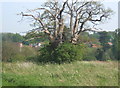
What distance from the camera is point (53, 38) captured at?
15.2 meters

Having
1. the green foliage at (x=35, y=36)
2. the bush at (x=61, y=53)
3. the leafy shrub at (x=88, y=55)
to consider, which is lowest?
the leafy shrub at (x=88, y=55)

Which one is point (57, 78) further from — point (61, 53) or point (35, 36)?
point (35, 36)

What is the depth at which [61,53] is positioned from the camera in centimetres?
1383

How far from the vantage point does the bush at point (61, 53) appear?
1380cm

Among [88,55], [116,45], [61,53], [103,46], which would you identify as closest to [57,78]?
[61,53]

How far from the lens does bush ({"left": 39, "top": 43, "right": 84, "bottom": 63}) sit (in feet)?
45.3

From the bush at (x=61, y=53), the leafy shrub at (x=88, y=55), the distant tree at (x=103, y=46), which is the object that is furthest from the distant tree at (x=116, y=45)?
the bush at (x=61, y=53)

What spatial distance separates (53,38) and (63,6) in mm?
2336

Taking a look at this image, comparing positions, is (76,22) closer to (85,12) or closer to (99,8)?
(85,12)

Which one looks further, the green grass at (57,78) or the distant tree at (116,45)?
the distant tree at (116,45)

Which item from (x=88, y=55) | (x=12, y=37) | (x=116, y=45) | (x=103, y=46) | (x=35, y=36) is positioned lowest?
(x=88, y=55)

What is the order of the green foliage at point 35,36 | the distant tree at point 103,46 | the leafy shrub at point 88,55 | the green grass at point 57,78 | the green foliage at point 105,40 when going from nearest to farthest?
the green grass at point 57,78 < the green foliage at point 35,36 < the leafy shrub at point 88,55 < the green foliage at point 105,40 < the distant tree at point 103,46

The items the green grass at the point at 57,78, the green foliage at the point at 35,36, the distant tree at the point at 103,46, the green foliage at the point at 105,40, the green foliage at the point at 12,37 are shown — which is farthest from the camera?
the distant tree at the point at 103,46

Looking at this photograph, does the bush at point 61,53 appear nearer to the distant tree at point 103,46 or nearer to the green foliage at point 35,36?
the green foliage at point 35,36
